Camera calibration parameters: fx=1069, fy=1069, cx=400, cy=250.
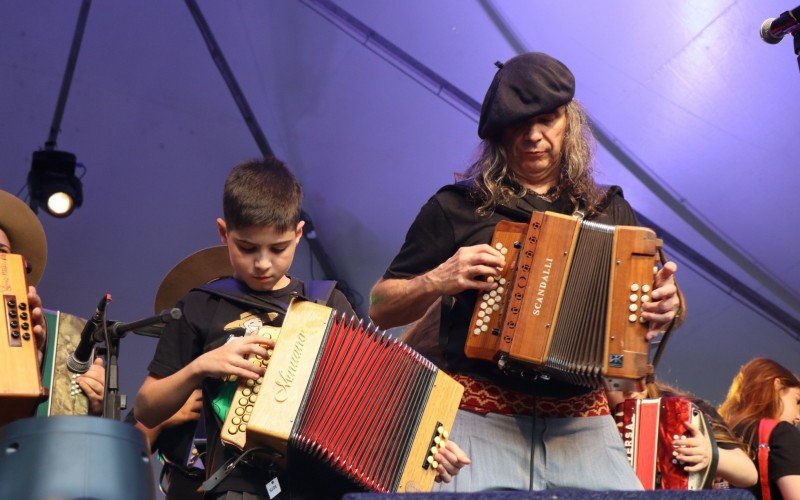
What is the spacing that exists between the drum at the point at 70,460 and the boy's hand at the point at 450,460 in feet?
2.62

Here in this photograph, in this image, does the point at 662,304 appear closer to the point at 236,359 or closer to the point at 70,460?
the point at 236,359

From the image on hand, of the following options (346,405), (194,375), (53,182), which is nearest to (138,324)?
(194,375)

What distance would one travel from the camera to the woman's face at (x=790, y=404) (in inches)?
198

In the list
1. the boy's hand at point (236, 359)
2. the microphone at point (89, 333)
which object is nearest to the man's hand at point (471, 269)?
the boy's hand at point (236, 359)

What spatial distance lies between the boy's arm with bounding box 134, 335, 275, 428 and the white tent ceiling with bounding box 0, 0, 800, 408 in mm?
3317

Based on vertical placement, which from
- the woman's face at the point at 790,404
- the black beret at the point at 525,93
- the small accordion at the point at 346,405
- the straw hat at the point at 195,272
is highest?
the black beret at the point at 525,93

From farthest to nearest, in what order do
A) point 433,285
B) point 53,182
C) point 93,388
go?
point 53,182 → point 93,388 → point 433,285

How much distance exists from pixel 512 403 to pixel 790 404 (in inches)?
106

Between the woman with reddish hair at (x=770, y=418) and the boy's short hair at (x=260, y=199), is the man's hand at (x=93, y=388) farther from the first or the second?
the woman with reddish hair at (x=770, y=418)

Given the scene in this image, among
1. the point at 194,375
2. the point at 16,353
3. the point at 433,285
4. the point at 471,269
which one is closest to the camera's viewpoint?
the point at 194,375

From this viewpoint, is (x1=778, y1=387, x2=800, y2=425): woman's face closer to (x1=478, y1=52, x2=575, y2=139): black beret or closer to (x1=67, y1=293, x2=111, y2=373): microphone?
(x1=478, y1=52, x2=575, y2=139): black beret

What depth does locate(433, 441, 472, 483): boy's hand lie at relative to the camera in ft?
9.02

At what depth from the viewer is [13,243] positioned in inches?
158

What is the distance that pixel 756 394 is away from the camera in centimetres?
512
